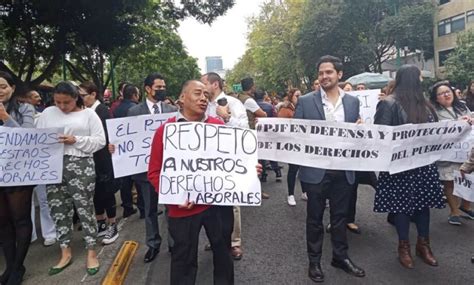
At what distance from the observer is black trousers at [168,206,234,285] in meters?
2.83

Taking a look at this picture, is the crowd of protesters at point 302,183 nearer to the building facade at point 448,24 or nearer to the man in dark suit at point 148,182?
the man in dark suit at point 148,182

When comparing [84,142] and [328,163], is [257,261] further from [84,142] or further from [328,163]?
[84,142]

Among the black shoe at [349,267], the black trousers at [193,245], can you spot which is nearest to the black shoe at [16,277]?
the black trousers at [193,245]

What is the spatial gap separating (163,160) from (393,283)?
7.66 ft

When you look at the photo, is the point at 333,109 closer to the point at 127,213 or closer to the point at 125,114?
the point at 125,114

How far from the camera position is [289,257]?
4289 millimetres

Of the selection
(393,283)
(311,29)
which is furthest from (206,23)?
(311,29)

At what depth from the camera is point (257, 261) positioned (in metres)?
4.21

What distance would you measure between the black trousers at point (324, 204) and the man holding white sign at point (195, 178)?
3.33 ft

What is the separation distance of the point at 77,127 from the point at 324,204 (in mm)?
2393

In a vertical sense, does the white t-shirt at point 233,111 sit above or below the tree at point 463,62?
below

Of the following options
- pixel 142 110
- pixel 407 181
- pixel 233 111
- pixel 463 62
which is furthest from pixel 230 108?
pixel 463 62

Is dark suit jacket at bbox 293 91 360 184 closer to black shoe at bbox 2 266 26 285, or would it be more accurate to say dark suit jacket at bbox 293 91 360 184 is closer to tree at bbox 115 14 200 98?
black shoe at bbox 2 266 26 285

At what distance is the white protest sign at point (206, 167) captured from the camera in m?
2.71
